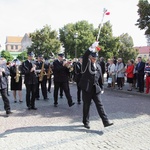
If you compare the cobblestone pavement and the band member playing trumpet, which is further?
the band member playing trumpet

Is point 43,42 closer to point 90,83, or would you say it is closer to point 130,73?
point 130,73

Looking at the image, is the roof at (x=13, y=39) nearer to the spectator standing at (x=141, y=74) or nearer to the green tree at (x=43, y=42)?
the green tree at (x=43, y=42)

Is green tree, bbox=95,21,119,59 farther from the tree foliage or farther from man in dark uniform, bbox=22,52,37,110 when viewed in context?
man in dark uniform, bbox=22,52,37,110

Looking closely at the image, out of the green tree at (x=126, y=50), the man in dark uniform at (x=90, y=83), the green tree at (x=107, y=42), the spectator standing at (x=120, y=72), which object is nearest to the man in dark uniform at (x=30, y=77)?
the man in dark uniform at (x=90, y=83)

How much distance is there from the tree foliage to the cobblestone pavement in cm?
652

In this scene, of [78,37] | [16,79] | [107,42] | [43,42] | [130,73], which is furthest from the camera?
[107,42]

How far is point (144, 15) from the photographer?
13102mm

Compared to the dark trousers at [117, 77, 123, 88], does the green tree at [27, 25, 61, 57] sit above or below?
above

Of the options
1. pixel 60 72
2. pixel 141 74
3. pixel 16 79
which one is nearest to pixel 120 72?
pixel 141 74

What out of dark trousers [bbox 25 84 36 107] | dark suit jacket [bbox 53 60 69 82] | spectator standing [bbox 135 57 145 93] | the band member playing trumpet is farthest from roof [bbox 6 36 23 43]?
dark trousers [bbox 25 84 36 107]

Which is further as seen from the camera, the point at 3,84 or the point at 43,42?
the point at 43,42

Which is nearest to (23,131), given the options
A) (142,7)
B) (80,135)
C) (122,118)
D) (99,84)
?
(80,135)

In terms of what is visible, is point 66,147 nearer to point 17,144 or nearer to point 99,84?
point 17,144

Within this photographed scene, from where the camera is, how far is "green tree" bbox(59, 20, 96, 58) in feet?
158
